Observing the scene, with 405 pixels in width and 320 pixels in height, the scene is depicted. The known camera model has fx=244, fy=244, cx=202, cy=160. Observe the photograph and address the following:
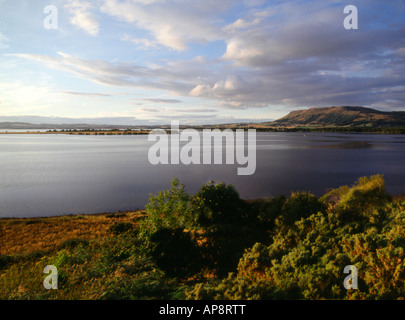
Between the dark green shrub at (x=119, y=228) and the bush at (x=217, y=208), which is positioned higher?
the bush at (x=217, y=208)

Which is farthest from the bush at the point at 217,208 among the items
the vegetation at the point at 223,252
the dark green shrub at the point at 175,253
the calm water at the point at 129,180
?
the calm water at the point at 129,180

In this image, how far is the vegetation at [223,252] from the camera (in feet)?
26.5

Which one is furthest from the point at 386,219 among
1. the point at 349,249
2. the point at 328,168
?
the point at 328,168

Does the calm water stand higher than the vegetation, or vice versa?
the vegetation

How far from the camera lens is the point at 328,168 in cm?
8119

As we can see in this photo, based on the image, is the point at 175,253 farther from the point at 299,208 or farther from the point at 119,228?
the point at 119,228

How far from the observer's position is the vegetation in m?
8.08

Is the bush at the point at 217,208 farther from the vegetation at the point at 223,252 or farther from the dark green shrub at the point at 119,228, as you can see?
the dark green shrub at the point at 119,228

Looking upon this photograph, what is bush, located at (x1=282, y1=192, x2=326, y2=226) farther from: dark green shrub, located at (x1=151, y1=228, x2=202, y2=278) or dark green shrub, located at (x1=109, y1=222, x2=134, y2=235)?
dark green shrub, located at (x1=109, y1=222, x2=134, y2=235)

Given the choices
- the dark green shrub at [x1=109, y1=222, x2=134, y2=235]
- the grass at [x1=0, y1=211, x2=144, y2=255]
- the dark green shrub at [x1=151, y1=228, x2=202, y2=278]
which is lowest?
the grass at [x1=0, y1=211, x2=144, y2=255]

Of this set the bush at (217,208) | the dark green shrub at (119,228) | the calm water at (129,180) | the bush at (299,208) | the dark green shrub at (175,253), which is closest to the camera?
the dark green shrub at (175,253)

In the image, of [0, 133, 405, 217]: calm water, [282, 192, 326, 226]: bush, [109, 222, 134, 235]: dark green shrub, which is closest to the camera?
[282, 192, 326, 226]: bush

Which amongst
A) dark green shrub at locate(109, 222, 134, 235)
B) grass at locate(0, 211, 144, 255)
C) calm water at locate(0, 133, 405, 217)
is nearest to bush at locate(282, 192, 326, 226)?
dark green shrub at locate(109, 222, 134, 235)

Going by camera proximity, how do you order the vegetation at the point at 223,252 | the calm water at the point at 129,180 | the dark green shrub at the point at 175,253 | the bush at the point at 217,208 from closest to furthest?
the vegetation at the point at 223,252 → the dark green shrub at the point at 175,253 → the bush at the point at 217,208 → the calm water at the point at 129,180
